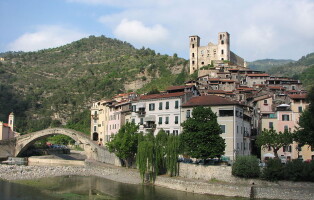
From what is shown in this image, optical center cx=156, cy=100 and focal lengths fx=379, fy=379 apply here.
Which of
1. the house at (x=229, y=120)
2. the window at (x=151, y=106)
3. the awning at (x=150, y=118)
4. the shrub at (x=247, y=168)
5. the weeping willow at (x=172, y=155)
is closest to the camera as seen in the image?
the shrub at (x=247, y=168)

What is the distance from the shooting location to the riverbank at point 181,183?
129 feet

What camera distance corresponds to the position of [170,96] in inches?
2282

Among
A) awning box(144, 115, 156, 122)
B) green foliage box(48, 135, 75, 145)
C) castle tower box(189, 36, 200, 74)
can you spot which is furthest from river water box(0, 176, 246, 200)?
A: castle tower box(189, 36, 200, 74)

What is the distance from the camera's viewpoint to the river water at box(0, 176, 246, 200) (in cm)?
4331

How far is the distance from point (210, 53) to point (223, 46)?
487 cm

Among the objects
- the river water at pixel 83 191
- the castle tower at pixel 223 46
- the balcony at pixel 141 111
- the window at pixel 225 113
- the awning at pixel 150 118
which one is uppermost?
the castle tower at pixel 223 46

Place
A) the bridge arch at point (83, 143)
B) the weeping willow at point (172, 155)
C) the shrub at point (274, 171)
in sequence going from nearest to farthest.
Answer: the shrub at point (274, 171) → the weeping willow at point (172, 155) → the bridge arch at point (83, 143)

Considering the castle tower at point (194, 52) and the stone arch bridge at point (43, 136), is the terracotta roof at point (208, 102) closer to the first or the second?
the stone arch bridge at point (43, 136)

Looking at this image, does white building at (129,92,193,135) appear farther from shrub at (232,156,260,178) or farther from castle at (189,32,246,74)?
castle at (189,32,246,74)

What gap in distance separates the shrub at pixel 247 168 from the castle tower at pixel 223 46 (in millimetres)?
84800

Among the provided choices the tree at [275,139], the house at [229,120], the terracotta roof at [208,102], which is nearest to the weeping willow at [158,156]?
the house at [229,120]

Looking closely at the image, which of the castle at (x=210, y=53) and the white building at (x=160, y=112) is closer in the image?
the white building at (x=160, y=112)

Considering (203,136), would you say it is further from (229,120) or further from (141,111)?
(141,111)

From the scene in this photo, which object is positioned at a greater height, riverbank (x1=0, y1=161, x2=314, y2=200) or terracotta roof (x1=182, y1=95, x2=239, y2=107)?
terracotta roof (x1=182, y1=95, x2=239, y2=107)
